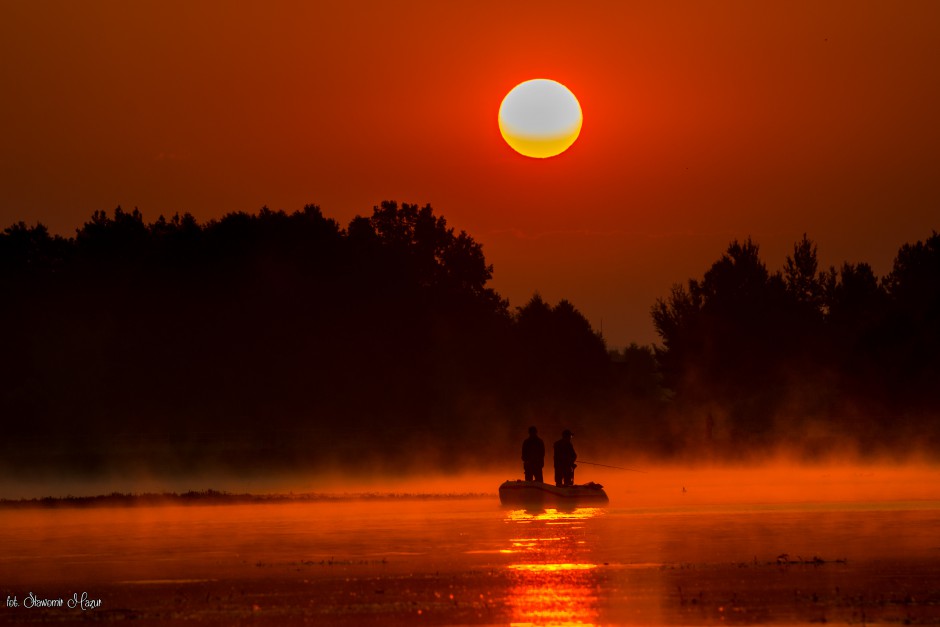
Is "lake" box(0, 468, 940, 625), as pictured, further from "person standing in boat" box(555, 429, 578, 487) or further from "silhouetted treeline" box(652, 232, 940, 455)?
"silhouetted treeline" box(652, 232, 940, 455)

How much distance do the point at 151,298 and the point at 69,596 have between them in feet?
262

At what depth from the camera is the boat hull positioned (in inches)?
1519

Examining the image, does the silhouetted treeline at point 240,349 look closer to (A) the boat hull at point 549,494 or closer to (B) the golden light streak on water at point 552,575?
(A) the boat hull at point 549,494

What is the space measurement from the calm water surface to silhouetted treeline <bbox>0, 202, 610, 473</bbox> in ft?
151

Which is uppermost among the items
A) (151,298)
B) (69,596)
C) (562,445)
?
(151,298)

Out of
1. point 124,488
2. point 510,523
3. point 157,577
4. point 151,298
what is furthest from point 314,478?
point 151,298

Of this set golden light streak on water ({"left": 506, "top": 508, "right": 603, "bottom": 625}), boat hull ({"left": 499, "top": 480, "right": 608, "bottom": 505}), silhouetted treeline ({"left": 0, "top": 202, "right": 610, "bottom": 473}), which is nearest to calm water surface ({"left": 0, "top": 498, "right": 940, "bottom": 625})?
golden light streak on water ({"left": 506, "top": 508, "right": 603, "bottom": 625})

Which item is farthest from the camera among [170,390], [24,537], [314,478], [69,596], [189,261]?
[189,261]

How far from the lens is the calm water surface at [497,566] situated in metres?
19.0

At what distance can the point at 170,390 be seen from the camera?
93.6 m

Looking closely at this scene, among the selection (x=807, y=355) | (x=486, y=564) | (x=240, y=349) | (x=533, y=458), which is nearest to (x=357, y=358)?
(x=240, y=349)

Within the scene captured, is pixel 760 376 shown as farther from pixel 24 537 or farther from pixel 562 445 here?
pixel 24 537

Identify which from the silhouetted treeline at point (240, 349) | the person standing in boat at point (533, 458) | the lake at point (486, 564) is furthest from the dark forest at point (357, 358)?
the lake at point (486, 564)

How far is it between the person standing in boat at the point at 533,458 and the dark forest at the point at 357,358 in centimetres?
3092
